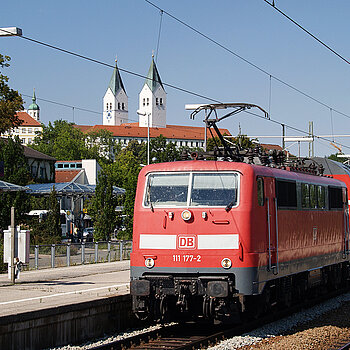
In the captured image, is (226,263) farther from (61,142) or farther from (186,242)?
(61,142)

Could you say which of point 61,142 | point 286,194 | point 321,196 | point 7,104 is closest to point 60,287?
point 286,194

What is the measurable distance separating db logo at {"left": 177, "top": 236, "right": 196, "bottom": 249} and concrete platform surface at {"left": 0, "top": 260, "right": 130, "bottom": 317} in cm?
219

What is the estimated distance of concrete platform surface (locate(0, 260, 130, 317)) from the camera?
13922 millimetres

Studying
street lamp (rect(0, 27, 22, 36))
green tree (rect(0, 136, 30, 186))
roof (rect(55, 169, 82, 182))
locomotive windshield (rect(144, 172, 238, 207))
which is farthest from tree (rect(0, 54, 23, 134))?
roof (rect(55, 169, 82, 182))

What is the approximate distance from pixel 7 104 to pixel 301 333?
20.9 meters

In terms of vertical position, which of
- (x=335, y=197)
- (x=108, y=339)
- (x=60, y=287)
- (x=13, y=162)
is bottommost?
(x=108, y=339)

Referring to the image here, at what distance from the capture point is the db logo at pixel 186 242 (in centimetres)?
1295

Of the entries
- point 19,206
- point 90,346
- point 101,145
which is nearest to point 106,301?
point 90,346

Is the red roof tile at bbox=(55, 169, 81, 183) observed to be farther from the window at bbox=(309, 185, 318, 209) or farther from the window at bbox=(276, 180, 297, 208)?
the window at bbox=(276, 180, 297, 208)

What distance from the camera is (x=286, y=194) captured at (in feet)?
50.0

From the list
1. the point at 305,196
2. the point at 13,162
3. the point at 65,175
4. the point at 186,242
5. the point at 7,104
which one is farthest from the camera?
the point at 65,175

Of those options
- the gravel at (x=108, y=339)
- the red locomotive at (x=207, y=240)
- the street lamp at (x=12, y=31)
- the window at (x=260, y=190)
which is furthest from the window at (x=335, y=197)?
the street lamp at (x=12, y=31)

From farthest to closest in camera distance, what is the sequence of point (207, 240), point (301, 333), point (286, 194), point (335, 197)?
1. point (335, 197)
2. point (286, 194)
3. point (301, 333)
4. point (207, 240)

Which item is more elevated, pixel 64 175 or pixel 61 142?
pixel 61 142
